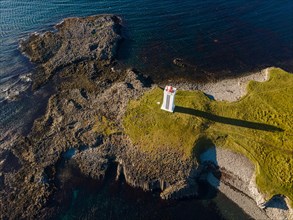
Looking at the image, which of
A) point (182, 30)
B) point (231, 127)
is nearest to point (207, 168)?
point (231, 127)

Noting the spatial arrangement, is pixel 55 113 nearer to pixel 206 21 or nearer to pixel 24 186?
pixel 24 186

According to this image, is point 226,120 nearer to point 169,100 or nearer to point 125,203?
point 169,100

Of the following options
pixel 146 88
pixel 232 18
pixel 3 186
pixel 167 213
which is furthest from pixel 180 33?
pixel 3 186

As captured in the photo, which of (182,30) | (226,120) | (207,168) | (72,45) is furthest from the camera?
(182,30)

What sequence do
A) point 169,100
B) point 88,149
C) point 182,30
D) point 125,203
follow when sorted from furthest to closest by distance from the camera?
point 182,30, point 169,100, point 88,149, point 125,203

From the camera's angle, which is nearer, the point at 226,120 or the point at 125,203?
the point at 125,203

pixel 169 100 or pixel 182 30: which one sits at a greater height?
pixel 182 30

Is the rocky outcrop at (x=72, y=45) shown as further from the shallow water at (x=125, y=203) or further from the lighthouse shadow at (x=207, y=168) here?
the lighthouse shadow at (x=207, y=168)

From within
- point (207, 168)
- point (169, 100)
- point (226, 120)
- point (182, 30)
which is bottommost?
point (207, 168)
